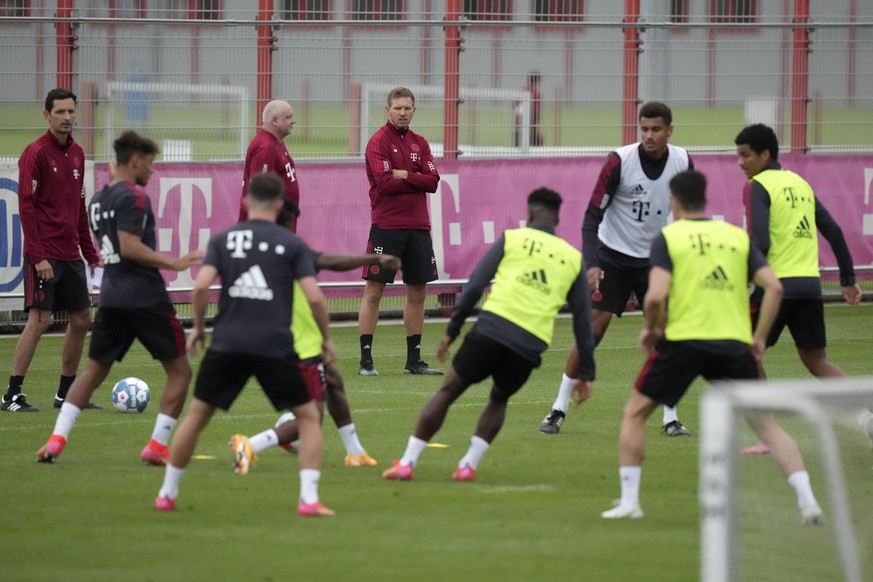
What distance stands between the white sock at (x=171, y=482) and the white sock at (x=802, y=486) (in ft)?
9.85

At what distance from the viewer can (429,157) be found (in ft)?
43.1

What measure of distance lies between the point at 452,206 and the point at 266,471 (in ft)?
26.4

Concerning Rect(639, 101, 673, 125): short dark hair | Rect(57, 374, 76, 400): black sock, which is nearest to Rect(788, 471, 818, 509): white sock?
Rect(639, 101, 673, 125): short dark hair

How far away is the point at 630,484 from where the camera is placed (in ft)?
24.3

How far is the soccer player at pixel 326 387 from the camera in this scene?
7.88 meters

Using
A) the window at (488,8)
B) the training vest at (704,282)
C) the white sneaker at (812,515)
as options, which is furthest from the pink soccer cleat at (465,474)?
the window at (488,8)

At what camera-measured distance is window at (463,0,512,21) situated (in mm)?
17375

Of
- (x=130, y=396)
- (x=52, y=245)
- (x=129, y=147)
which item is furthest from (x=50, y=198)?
(x=129, y=147)

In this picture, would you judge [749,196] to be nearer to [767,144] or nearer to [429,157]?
[767,144]

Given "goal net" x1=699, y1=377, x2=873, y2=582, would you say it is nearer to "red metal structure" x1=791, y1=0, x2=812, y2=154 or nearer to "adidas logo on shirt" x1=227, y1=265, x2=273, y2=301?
"adidas logo on shirt" x1=227, y1=265, x2=273, y2=301

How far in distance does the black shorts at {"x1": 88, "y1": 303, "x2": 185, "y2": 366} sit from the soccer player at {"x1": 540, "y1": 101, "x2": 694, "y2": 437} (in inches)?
106

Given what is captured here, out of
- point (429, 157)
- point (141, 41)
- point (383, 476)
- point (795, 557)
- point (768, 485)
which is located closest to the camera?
point (795, 557)

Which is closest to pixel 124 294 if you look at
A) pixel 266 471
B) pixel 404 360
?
pixel 266 471

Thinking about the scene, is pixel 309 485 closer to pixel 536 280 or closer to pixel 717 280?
pixel 536 280
